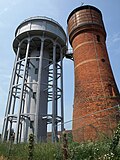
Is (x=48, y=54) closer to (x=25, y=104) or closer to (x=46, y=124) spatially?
(x=25, y=104)

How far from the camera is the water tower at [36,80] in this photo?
14.5 meters

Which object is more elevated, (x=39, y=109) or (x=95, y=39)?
(x=95, y=39)

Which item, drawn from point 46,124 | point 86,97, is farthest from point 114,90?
point 46,124

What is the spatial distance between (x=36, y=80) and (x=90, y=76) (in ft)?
16.3

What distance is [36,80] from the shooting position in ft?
55.2

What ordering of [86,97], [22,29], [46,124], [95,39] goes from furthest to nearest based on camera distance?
[22,29]
[95,39]
[46,124]
[86,97]

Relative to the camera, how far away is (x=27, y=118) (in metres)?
15.1

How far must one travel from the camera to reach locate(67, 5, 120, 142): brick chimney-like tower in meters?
11.9

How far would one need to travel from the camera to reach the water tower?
14.5 m

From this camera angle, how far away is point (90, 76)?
14.4 meters

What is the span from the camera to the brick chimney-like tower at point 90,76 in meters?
11.9

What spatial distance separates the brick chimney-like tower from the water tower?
1679 millimetres

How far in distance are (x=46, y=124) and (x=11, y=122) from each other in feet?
10.2

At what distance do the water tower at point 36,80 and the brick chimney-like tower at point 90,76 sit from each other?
1.68 m
